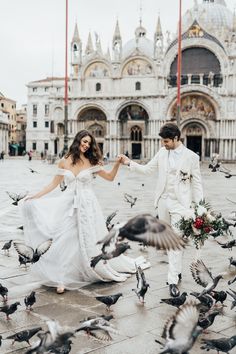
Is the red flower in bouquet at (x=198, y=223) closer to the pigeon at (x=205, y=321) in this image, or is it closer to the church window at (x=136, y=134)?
the pigeon at (x=205, y=321)

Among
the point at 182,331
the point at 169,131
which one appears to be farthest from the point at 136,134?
the point at 182,331

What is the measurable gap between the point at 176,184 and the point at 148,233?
6.72ft

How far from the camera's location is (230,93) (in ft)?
178

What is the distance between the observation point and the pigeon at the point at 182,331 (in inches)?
128

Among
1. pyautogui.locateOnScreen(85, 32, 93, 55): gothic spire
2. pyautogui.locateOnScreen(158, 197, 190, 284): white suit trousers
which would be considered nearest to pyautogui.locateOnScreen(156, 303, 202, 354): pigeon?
pyautogui.locateOnScreen(158, 197, 190, 284): white suit trousers

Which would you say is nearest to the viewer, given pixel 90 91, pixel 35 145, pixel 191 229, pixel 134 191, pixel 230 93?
pixel 191 229

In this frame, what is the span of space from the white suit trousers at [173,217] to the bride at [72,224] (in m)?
0.65

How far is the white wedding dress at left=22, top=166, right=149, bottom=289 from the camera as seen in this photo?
5914mm

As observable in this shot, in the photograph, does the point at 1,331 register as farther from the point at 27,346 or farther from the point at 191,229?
Result: the point at 191,229

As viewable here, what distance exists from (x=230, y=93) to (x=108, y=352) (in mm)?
52691

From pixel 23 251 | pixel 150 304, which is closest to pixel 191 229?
pixel 150 304

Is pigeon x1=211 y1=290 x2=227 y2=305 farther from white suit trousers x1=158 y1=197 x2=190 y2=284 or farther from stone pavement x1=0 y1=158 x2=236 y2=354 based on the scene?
white suit trousers x1=158 y1=197 x2=190 y2=284

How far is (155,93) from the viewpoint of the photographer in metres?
56.1

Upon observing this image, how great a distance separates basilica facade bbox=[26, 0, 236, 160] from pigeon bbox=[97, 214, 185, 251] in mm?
50912
